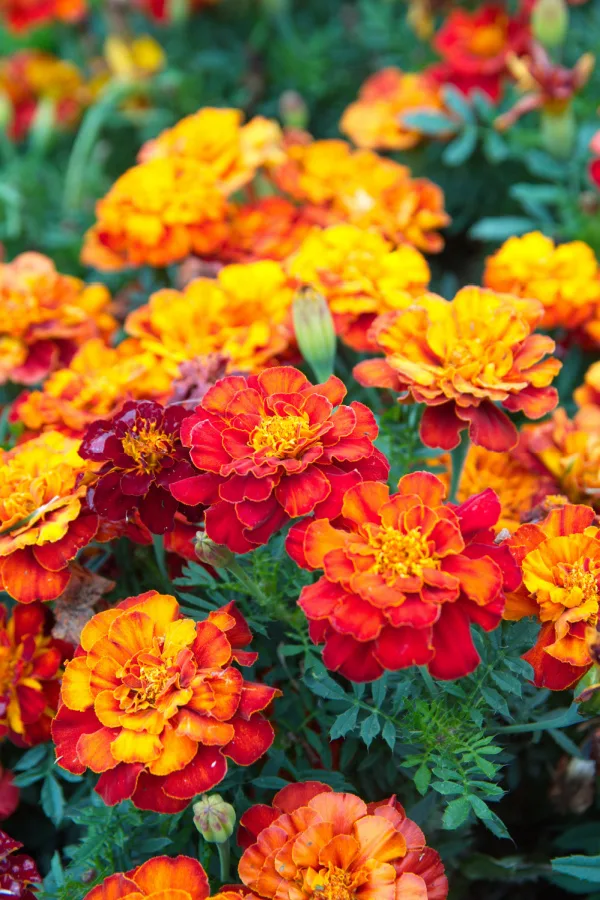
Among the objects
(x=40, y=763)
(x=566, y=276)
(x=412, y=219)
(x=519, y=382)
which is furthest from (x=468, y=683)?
(x=412, y=219)

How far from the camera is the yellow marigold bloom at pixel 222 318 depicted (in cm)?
100

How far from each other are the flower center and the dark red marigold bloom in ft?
0.27

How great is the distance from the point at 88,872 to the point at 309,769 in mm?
199

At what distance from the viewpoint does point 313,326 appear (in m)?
0.89

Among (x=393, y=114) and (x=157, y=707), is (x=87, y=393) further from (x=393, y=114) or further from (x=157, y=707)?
(x=393, y=114)

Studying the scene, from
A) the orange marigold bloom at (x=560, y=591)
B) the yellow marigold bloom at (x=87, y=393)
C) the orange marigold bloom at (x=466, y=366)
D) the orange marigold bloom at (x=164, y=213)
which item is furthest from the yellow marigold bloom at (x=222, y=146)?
the orange marigold bloom at (x=560, y=591)

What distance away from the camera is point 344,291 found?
0.98m

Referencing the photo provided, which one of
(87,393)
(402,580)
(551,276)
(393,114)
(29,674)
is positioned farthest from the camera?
(393,114)

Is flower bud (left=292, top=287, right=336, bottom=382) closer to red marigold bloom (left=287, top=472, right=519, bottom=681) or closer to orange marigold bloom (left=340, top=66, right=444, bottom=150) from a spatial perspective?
red marigold bloom (left=287, top=472, right=519, bottom=681)

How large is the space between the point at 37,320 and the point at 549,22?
888 millimetres

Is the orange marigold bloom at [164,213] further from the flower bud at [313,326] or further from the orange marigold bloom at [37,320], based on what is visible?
the flower bud at [313,326]

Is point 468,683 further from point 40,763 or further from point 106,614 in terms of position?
point 40,763

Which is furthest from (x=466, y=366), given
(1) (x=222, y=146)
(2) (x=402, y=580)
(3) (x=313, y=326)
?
(1) (x=222, y=146)

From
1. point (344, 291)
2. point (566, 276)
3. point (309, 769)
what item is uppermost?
point (344, 291)
